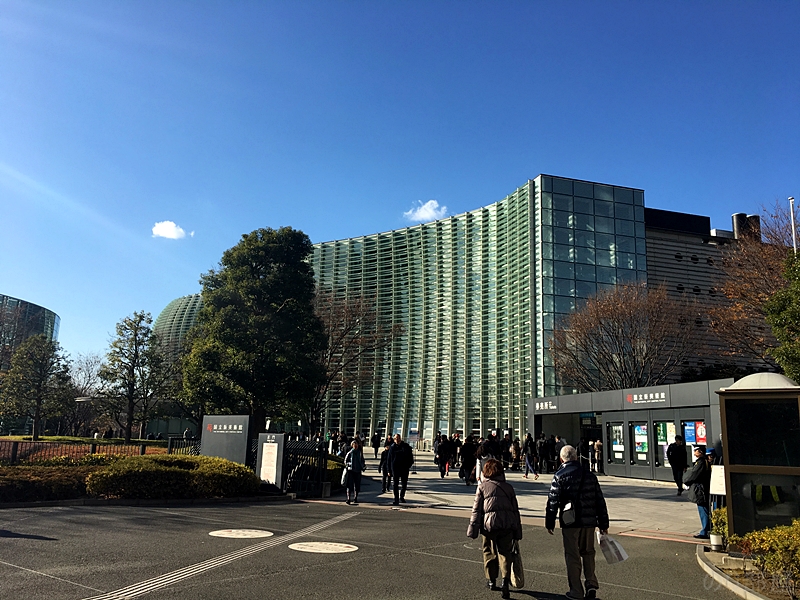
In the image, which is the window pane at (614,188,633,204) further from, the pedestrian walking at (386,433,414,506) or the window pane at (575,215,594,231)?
the pedestrian walking at (386,433,414,506)

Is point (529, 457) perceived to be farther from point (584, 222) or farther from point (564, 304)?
point (584, 222)

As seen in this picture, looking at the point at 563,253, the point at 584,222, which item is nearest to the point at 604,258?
the point at 584,222

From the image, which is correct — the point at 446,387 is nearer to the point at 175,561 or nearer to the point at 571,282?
the point at 571,282

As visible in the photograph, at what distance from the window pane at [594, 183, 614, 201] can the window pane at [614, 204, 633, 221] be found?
843mm

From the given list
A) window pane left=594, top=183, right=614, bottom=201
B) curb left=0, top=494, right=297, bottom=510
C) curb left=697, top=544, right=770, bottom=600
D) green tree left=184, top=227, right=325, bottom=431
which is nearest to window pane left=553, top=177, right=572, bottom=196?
window pane left=594, top=183, right=614, bottom=201

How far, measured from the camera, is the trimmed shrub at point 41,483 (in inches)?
525

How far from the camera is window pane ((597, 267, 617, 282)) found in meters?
45.3

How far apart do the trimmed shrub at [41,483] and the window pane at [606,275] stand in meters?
37.6

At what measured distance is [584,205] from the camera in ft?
153

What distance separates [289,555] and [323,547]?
82 centimetres

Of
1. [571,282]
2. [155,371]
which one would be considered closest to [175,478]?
→ [155,371]

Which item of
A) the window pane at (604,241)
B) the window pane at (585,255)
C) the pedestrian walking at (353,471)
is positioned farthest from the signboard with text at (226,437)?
the window pane at (604,241)

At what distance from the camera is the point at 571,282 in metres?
44.6

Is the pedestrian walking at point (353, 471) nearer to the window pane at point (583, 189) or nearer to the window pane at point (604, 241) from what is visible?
the window pane at point (604, 241)
